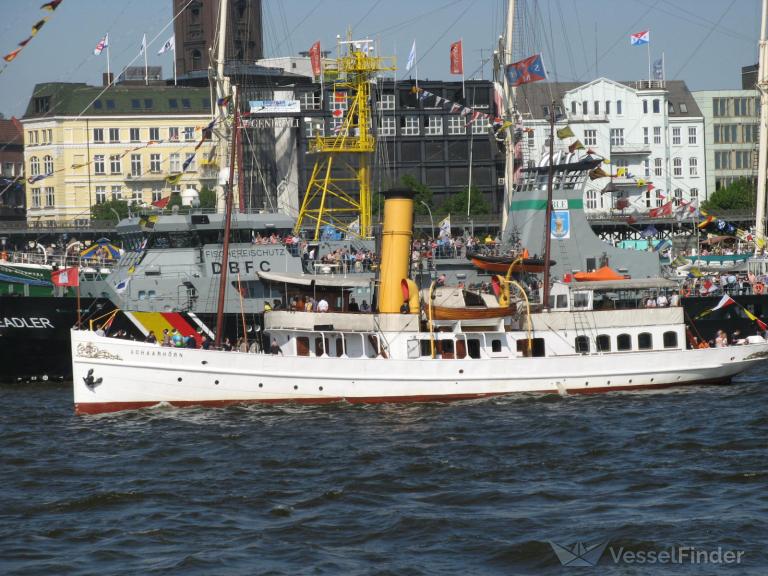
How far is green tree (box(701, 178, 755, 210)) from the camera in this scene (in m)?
99.2

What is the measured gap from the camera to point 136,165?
4301 inches

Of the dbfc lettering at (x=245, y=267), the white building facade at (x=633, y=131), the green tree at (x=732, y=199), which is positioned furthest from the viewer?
the white building facade at (x=633, y=131)

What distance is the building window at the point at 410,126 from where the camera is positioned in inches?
3989

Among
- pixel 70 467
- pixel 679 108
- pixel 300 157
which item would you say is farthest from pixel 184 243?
pixel 679 108

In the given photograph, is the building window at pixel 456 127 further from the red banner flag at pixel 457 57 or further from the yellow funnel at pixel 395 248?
the yellow funnel at pixel 395 248

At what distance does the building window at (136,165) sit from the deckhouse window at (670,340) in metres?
71.5

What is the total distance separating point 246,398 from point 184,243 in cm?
1298

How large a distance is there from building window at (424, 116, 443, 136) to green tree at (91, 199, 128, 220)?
21.9m

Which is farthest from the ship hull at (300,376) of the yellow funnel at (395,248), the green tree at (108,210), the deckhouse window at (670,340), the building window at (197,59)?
the building window at (197,59)

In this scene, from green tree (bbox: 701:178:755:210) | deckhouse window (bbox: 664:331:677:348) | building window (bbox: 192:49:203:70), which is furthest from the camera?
building window (bbox: 192:49:203:70)

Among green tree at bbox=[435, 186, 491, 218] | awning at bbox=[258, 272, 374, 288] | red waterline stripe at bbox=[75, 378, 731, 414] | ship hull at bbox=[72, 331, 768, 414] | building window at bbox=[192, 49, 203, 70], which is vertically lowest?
red waterline stripe at bbox=[75, 378, 731, 414]

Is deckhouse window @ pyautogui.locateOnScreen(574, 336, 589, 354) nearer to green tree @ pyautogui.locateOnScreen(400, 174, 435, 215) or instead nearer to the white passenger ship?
the white passenger ship

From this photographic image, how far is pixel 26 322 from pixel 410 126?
54.7 m

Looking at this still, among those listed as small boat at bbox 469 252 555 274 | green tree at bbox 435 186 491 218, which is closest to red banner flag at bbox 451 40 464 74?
green tree at bbox 435 186 491 218
